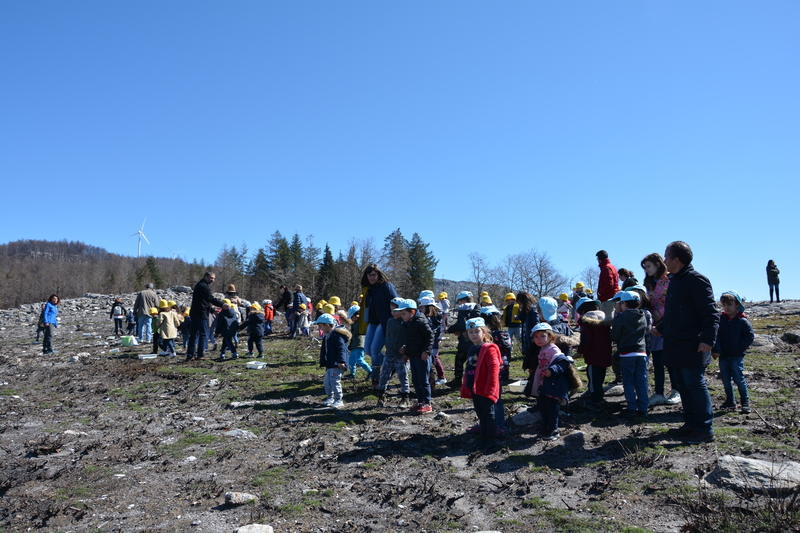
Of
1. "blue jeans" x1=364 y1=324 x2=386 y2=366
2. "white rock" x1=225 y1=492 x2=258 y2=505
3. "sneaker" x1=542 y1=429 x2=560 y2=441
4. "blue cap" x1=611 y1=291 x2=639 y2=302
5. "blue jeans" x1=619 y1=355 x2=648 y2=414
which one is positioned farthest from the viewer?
"blue jeans" x1=364 y1=324 x2=386 y2=366

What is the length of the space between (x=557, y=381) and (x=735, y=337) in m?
2.61

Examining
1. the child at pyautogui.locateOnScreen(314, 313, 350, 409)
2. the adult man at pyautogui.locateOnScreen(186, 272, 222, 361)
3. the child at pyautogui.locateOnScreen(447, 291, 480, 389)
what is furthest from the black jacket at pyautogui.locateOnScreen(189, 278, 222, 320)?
the child at pyautogui.locateOnScreen(447, 291, 480, 389)

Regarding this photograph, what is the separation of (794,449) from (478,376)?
3.02 m

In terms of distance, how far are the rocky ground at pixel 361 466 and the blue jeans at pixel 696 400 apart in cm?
25

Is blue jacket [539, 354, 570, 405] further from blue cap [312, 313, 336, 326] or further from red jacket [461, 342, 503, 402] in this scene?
blue cap [312, 313, 336, 326]

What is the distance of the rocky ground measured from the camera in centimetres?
366

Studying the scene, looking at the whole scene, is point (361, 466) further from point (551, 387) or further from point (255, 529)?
point (551, 387)

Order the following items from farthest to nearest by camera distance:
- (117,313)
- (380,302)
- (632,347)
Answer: (117,313) < (380,302) < (632,347)

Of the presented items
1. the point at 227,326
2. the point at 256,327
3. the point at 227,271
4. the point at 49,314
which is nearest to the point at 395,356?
the point at 256,327

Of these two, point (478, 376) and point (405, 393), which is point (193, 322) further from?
point (478, 376)

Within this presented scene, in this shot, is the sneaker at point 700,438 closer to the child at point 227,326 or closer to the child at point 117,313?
the child at point 227,326

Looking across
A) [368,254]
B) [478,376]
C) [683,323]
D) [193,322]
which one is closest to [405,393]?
[478,376]

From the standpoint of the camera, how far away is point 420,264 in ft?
203

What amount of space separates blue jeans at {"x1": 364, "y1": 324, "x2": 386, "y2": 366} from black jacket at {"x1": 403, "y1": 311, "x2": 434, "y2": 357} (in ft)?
4.07
